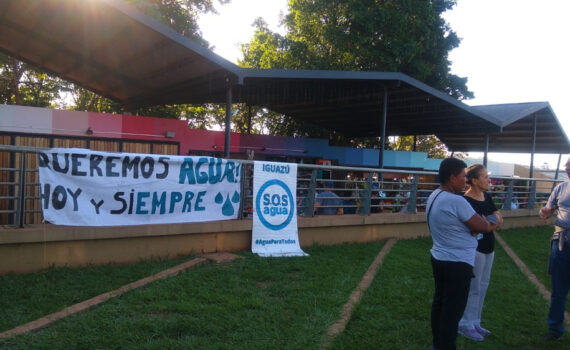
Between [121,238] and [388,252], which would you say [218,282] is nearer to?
[121,238]

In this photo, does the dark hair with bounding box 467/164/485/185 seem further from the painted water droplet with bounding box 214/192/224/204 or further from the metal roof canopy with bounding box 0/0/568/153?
the metal roof canopy with bounding box 0/0/568/153

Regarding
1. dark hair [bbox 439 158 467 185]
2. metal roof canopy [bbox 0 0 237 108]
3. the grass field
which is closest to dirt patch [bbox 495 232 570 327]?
the grass field

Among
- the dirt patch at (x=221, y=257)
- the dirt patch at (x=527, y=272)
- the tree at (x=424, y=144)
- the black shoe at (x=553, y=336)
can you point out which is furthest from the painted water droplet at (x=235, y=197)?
the tree at (x=424, y=144)

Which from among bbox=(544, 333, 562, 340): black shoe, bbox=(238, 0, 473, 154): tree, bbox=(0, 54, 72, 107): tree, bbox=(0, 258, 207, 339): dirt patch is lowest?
bbox=(544, 333, 562, 340): black shoe

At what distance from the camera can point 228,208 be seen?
7035 mm

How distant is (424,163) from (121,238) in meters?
19.1

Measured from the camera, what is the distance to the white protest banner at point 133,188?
211 inches

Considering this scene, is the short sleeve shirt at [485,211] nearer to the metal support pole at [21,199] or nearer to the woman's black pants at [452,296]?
the woman's black pants at [452,296]

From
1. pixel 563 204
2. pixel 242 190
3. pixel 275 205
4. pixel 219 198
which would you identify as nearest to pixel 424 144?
pixel 275 205

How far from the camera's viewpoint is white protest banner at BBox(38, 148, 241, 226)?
5.37m

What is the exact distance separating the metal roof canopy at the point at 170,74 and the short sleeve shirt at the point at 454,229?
6863 mm

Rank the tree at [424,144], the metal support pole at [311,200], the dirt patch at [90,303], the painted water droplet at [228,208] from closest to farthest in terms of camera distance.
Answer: the dirt patch at [90,303] < the painted water droplet at [228,208] < the metal support pole at [311,200] < the tree at [424,144]

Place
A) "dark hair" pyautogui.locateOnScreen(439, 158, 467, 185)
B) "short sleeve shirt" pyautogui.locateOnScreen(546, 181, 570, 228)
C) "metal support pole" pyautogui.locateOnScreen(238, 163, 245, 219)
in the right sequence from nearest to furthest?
"dark hair" pyautogui.locateOnScreen(439, 158, 467, 185) < "short sleeve shirt" pyautogui.locateOnScreen(546, 181, 570, 228) < "metal support pole" pyautogui.locateOnScreen(238, 163, 245, 219)

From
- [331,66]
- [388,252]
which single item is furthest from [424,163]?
[388,252]
